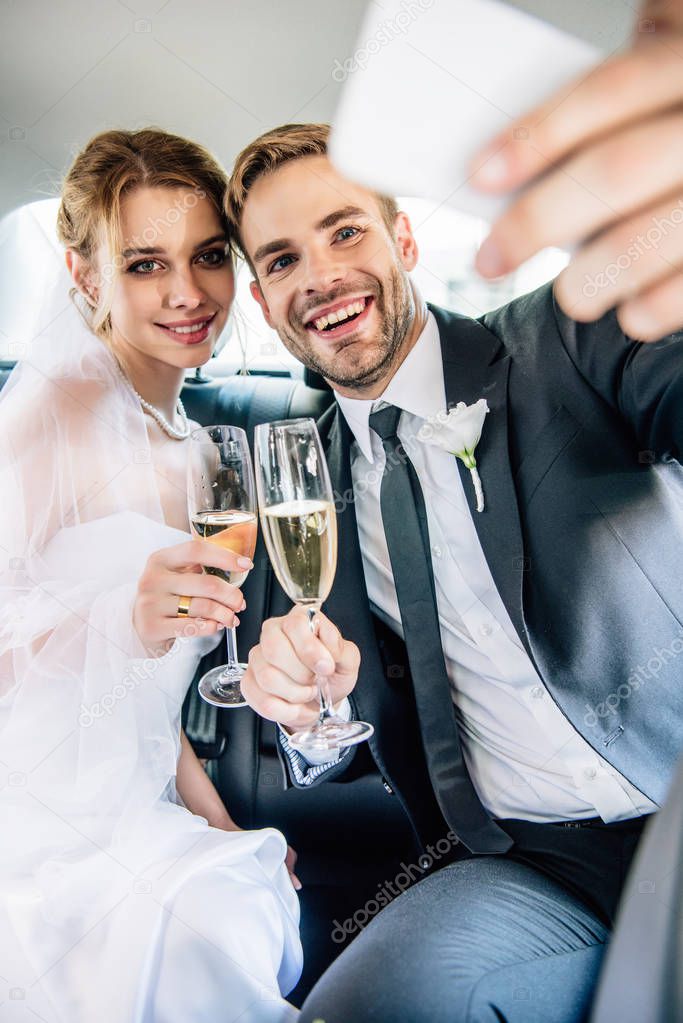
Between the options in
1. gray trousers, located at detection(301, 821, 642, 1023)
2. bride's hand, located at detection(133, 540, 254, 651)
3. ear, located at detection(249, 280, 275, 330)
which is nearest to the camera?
gray trousers, located at detection(301, 821, 642, 1023)

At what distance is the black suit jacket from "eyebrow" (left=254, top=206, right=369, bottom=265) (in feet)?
1.26

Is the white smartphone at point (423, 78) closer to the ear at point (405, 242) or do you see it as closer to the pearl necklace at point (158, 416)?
the ear at point (405, 242)

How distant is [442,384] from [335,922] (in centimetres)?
100

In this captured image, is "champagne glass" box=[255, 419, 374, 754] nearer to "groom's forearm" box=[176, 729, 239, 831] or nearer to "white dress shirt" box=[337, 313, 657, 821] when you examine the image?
"white dress shirt" box=[337, 313, 657, 821]

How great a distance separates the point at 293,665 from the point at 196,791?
533 mm

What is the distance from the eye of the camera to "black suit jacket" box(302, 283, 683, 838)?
1.11 m

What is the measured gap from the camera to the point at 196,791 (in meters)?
1.36

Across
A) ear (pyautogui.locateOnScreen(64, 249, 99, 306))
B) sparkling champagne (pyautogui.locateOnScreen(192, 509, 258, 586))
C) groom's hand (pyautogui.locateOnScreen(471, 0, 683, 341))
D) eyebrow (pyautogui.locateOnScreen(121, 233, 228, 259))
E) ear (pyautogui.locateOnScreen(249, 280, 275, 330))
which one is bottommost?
sparkling champagne (pyautogui.locateOnScreen(192, 509, 258, 586))

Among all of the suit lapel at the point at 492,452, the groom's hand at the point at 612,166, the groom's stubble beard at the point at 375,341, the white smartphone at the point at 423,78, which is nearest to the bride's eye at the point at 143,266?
the groom's stubble beard at the point at 375,341

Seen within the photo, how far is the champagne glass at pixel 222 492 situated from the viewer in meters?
1.08

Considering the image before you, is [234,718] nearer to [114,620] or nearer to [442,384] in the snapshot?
[114,620]

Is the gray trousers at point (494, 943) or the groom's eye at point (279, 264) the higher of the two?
the groom's eye at point (279, 264)

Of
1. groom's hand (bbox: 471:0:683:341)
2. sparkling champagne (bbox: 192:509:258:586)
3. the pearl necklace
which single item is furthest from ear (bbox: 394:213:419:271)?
groom's hand (bbox: 471:0:683:341)

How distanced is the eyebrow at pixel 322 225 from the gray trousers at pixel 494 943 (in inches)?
41.7
